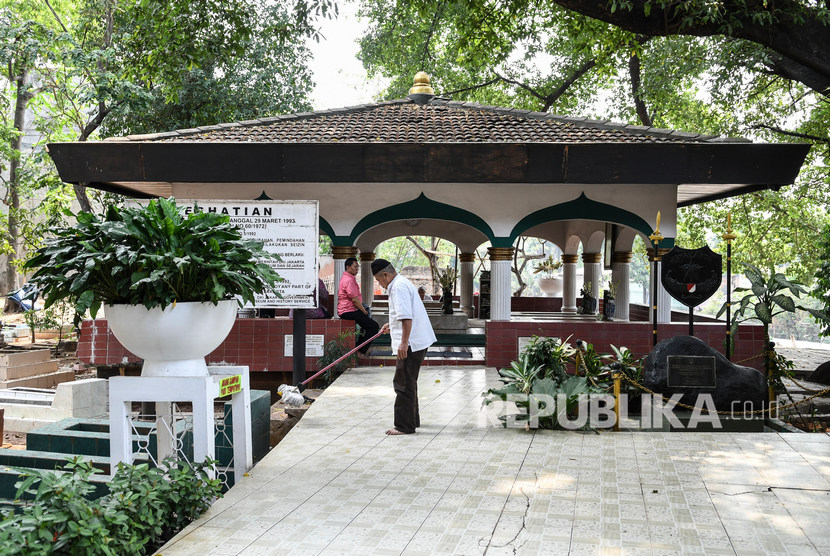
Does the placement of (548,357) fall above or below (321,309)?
below

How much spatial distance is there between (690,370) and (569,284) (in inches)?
362

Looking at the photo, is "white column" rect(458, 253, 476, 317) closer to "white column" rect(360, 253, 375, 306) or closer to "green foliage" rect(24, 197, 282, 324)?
"white column" rect(360, 253, 375, 306)

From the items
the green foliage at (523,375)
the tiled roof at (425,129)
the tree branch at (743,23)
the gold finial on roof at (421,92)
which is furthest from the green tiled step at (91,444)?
the gold finial on roof at (421,92)

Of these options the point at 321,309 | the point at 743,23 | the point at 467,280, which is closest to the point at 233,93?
the point at 467,280

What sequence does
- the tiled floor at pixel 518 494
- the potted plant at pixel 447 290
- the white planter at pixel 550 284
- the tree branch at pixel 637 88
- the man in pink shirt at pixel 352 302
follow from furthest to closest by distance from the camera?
the white planter at pixel 550 284
the tree branch at pixel 637 88
the potted plant at pixel 447 290
the man in pink shirt at pixel 352 302
the tiled floor at pixel 518 494

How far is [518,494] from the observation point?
479cm

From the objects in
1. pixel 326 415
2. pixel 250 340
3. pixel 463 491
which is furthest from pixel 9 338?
pixel 463 491

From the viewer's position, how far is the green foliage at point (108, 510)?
3215 millimetres

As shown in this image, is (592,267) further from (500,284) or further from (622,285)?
(500,284)

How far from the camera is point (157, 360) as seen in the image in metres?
4.58

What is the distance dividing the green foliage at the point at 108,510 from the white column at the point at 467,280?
12731 millimetres

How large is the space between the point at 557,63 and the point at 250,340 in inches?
520

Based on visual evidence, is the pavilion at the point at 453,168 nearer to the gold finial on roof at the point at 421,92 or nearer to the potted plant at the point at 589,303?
the gold finial on roof at the point at 421,92

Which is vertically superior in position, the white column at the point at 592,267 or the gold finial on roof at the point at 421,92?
the gold finial on roof at the point at 421,92
